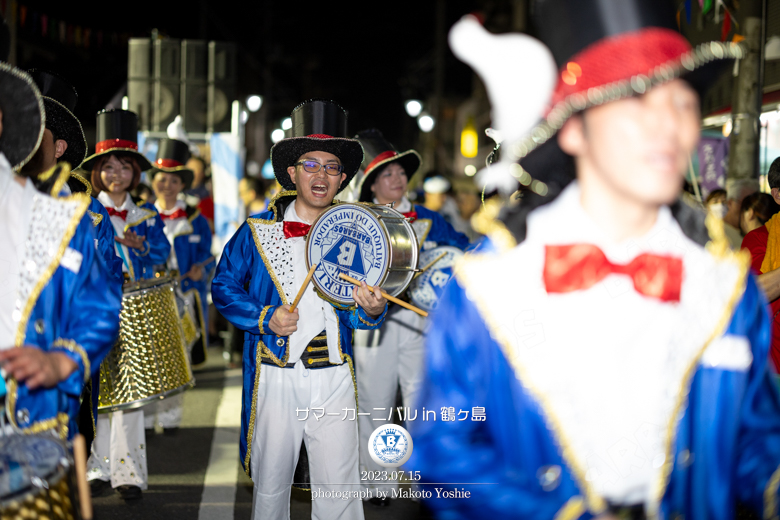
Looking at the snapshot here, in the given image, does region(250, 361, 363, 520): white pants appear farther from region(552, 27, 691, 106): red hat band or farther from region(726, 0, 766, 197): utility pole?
region(726, 0, 766, 197): utility pole

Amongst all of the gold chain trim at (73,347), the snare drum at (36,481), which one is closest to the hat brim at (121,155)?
the gold chain trim at (73,347)

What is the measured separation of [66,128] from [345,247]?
5.75 feet

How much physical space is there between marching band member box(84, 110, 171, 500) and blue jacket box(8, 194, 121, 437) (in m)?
3.03

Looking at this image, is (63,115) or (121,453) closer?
(63,115)

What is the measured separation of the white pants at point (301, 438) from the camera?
3.78 meters

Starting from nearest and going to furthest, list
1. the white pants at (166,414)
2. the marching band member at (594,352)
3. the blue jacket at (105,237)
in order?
the marching band member at (594,352), the blue jacket at (105,237), the white pants at (166,414)

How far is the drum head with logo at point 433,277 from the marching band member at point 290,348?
1.70 m

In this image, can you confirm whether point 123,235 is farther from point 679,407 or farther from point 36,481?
point 679,407

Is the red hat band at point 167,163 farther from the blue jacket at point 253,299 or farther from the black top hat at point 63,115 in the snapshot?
the blue jacket at point 253,299

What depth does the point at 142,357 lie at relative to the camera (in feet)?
15.3

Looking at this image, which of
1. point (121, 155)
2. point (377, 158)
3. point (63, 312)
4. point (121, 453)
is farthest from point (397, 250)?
point (121, 155)

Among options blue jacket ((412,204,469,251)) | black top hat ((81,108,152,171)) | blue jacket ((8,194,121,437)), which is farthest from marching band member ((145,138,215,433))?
blue jacket ((8,194,121,437))

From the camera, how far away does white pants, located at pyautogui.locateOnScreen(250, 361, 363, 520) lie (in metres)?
3.78

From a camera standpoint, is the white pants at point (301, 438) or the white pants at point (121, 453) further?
the white pants at point (121, 453)
